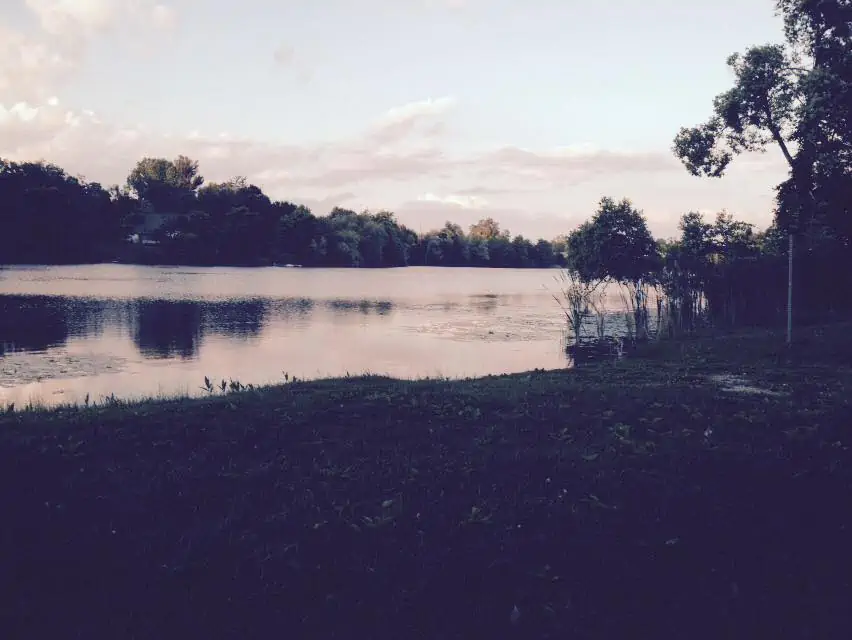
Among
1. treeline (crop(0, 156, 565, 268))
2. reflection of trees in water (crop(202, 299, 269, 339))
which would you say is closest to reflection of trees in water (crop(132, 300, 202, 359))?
reflection of trees in water (crop(202, 299, 269, 339))

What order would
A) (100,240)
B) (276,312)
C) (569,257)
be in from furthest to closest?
(100,240)
(276,312)
(569,257)

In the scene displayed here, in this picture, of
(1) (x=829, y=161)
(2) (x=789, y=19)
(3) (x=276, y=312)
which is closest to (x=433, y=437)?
(1) (x=829, y=161)

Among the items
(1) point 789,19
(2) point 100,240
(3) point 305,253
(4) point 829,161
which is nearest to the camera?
(4) point 829,161

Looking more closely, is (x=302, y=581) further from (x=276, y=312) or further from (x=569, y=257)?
(x=276, y=312)

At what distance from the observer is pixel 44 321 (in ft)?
114

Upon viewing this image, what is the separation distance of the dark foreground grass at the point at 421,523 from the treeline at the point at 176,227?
84.7 meters

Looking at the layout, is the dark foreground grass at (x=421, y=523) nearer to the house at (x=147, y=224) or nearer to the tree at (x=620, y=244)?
the tree at (x=620, y=244)

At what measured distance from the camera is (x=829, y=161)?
20.2 meters

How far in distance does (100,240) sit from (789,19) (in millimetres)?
114753

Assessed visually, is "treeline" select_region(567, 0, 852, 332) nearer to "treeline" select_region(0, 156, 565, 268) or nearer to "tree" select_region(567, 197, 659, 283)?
"tree" select_region(567, 197, 659, 283)

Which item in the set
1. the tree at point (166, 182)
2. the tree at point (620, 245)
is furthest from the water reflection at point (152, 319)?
the tree at point (166, 182)

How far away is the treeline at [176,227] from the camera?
349 ft

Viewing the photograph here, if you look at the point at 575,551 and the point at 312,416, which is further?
the point at 312,416

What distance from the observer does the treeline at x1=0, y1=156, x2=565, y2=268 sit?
106312mm
